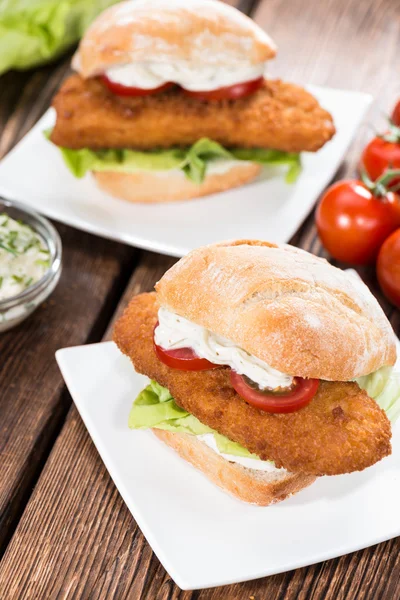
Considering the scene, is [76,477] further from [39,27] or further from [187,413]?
[39,27]

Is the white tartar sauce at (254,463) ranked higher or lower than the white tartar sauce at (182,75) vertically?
lower

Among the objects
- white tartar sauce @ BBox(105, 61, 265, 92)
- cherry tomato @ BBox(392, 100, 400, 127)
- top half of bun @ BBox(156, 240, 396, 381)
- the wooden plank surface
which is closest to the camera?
top half of bun @ BBox(156, 240, 396, 381)

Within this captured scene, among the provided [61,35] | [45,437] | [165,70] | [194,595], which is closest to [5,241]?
[45,437]

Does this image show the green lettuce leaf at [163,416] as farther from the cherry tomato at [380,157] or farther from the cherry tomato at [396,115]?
the cherry tomato at [396,115]

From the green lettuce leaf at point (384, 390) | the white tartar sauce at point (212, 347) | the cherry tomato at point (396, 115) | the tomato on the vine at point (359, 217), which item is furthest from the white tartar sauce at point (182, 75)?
the green lettuce leaf at point (384, 390)

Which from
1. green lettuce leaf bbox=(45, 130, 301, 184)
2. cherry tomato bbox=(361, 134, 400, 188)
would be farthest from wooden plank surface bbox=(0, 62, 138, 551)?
cherry tomato bbox=(361, 134, 400, 188)

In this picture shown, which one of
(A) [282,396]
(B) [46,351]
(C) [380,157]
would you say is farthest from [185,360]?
(C) [380,157]

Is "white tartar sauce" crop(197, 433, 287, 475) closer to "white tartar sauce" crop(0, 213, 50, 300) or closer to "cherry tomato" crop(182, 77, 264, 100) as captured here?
"white tartar sauce" crop(0, 213, 50, 300)
